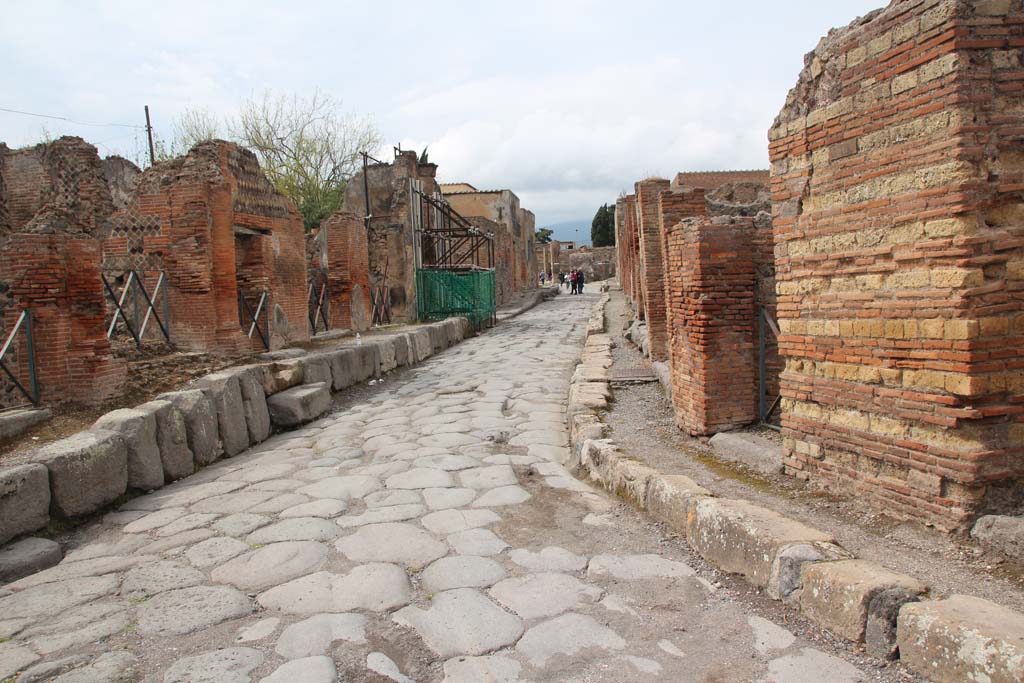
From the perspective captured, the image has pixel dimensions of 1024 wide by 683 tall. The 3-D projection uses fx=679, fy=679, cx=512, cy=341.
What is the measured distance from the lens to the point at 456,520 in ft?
14.1

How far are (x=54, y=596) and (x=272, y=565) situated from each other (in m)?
1.05

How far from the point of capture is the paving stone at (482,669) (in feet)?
8.41

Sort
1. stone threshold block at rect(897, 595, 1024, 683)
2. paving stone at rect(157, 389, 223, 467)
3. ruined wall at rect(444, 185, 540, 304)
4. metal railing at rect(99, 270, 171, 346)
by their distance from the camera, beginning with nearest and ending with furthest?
1. stone threshold block at rect(897, 595, 1024, 683)
2. paving stone at rect(157, 389, 223, 467)
3. metal railing at rect(99, 270, 171, 346)
4. ruined wall at rect(444, 185, 540, 304)

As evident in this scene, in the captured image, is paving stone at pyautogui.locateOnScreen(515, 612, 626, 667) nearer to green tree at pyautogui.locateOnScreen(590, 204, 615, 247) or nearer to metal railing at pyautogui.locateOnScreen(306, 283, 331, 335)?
metal railing at pyautogui.locateOnScreen(306, 283, 331, 335)

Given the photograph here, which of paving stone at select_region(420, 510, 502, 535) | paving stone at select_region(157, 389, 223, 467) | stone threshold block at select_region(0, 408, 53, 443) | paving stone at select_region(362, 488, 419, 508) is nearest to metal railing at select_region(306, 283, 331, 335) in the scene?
paving stone at select_region(157, 389, 223, 467)

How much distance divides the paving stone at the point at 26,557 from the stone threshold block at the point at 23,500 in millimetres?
99

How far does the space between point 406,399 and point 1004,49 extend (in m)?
7.25

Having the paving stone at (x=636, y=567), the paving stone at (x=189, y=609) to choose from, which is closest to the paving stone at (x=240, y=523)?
the paving stone at (x=189, y=609)

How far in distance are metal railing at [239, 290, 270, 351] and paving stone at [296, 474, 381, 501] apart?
19.7 feet

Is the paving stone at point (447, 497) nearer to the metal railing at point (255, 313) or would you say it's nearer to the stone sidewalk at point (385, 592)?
the stone sidewalk at point (385, 592)

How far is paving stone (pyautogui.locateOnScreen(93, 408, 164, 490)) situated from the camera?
16.5ft

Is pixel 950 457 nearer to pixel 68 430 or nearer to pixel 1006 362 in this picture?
pixel 1006 362

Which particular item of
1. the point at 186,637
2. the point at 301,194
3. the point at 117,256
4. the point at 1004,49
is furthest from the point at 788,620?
the point at 301,194

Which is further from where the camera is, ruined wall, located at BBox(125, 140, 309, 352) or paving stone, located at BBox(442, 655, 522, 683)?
ruined wall, located at BBox(125, 140, 309, 352)
